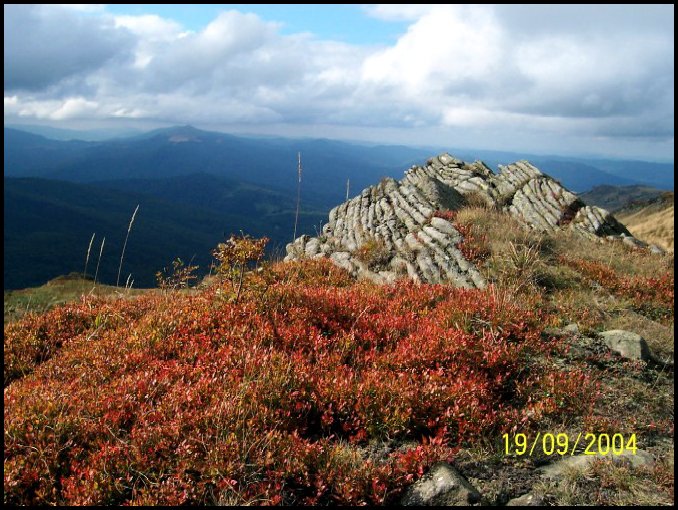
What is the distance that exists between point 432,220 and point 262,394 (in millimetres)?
14619

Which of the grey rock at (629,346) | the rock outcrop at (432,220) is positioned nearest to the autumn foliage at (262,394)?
the grey rock at (629,346)

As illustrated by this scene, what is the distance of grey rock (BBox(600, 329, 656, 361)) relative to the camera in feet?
28.7

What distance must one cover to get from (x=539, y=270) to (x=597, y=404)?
680cm

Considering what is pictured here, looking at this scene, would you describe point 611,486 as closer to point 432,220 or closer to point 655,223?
point 432,220

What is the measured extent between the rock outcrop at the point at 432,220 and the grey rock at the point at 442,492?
918 cm

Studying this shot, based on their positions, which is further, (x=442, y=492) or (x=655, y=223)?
(x=655, y=223)

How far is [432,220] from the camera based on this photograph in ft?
64.7

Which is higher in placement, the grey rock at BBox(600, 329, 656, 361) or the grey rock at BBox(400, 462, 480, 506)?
the grey rock at BBox(600, 329, 656, 361)

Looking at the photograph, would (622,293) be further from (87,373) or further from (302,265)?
(87,373)

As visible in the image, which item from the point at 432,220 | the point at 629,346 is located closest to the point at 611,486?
the point at 629,346

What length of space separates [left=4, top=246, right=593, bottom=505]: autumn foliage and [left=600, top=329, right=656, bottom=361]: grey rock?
1.37 meters
